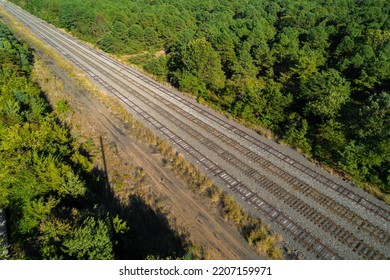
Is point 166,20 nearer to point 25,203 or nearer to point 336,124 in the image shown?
point 336,124

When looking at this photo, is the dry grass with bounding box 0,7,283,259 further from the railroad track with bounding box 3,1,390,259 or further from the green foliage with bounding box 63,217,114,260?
the green foliage with bounding box 63,217,114,260

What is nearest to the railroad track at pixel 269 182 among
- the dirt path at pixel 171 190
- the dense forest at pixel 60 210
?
the dirt path at pixel 171 190

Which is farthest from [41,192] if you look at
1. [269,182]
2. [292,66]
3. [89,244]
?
[292,66]

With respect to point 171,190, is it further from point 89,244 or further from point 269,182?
point 89,244

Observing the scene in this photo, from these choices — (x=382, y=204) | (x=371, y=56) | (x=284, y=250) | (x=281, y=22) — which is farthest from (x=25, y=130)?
(x=281, y=22)

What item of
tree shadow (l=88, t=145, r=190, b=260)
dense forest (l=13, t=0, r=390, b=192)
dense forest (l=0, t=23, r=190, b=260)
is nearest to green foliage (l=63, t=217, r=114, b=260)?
dense forest (l=0, t=23, r=190, b=260)

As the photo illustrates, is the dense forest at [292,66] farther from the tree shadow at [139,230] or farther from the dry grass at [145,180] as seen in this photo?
the tree shadow at [139,230]
